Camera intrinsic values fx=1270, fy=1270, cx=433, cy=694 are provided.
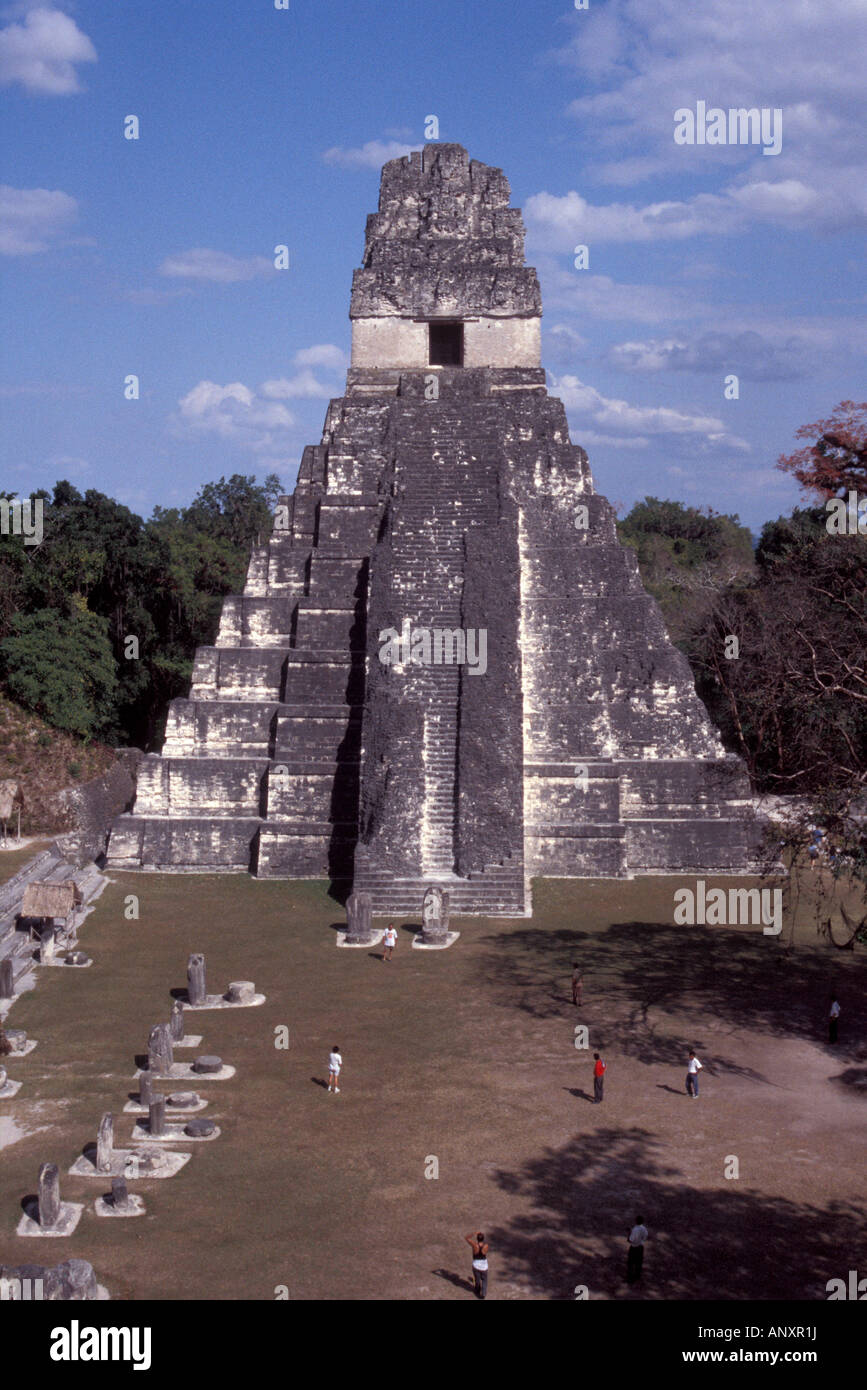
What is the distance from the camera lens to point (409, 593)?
2233 cm

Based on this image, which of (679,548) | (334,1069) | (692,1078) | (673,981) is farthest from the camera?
(679,548)

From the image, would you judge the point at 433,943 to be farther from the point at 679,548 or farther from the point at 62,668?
the point at 679,548

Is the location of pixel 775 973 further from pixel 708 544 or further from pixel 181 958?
pixel 708 544

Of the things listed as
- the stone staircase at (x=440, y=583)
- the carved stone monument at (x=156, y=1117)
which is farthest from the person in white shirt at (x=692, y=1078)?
the stone staircase at (x=440, y=583)

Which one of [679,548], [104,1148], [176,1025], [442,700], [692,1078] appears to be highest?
[679,548]

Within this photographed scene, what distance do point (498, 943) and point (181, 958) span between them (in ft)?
13.9

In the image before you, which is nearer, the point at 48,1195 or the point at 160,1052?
the point at 48,1195

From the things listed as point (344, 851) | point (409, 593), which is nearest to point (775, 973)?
point (344, 851)

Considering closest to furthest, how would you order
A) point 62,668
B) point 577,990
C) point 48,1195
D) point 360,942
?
point 48,1195, point 577,990, point 360,942, point 62,668

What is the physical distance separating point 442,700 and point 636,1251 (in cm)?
1276

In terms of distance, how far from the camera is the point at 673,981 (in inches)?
617

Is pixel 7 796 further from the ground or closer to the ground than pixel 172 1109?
further from the ground

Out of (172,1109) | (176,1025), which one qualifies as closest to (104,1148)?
(172,1109)

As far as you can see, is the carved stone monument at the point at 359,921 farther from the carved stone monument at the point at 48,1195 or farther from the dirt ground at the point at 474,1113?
the carved stone monument at the point at 48,1195
